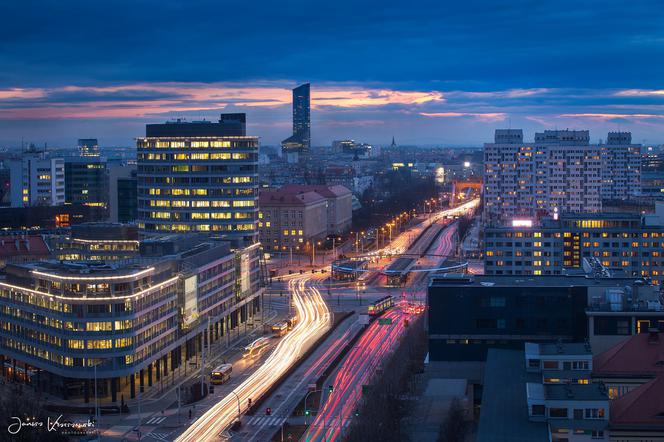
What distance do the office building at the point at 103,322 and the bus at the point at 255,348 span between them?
2687 millimetres

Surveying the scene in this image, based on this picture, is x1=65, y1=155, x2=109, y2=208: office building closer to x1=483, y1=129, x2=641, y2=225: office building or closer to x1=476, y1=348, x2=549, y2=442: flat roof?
x1=483, y1=129, x2=641, y2=225: office building

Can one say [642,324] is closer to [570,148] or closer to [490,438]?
[490,438]

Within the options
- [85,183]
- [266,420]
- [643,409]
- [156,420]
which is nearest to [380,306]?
[266,420]

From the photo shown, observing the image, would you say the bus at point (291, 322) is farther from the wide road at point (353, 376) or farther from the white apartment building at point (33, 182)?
the white apartment building at point (33, 182)

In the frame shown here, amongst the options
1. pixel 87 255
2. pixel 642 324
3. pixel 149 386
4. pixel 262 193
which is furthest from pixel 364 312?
pixel 262 193

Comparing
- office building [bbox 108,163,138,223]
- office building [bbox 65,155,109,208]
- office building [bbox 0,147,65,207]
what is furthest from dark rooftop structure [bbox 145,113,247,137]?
office building [bbox 65,155,109,208]

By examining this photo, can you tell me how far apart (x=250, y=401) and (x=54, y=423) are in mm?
11224

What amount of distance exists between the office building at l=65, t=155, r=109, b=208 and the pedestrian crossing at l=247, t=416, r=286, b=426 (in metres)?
105

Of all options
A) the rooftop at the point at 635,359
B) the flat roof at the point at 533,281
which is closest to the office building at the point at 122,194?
the flat roof at the point at 533,281

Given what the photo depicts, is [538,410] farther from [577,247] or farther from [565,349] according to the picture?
[577,247]

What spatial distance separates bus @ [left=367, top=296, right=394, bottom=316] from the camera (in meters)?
70.4

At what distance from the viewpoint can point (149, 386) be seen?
50.3 metres

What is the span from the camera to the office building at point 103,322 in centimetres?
4744
